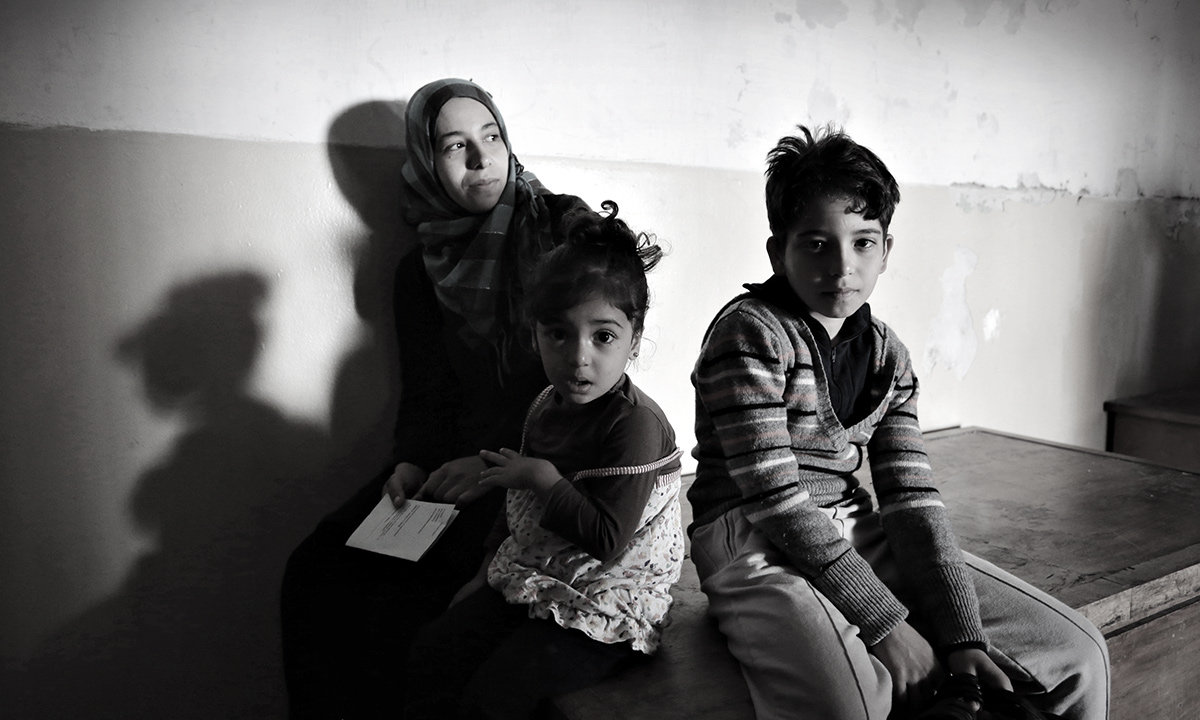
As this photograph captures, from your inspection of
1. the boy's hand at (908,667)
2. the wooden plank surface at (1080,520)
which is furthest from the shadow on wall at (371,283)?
the wooden plank surface at (1080,520)

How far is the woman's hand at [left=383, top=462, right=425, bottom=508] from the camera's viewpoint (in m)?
1.48

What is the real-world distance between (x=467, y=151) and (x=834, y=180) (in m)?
0.71

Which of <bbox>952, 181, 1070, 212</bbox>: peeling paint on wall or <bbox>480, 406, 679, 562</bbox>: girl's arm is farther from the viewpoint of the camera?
<bbox>952, 181, 1070, 212</bbox>: peeling paint on wall

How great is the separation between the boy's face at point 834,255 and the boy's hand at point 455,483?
24.2 inches

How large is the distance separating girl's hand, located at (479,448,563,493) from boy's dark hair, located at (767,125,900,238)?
0.48 metres

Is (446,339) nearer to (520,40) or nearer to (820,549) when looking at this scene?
(520,40)

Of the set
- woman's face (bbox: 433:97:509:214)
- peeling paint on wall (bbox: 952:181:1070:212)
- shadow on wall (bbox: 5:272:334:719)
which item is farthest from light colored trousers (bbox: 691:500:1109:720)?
peeling paint on wall (bbox: 952:181:1070:212)

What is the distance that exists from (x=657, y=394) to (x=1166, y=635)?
3.62 ft

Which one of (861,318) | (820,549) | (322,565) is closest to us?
(820,549)

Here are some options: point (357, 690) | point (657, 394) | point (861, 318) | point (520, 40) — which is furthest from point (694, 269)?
point (357, 690)

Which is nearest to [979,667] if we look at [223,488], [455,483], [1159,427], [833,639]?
[833,639]

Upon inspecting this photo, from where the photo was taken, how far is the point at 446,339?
5.27 feet

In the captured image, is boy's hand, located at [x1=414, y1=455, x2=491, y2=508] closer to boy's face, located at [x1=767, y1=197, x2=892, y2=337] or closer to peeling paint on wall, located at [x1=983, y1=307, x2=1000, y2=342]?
boy's face, located at [x1=767, y1=197, x2=892, y2=337]

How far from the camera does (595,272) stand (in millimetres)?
1066
